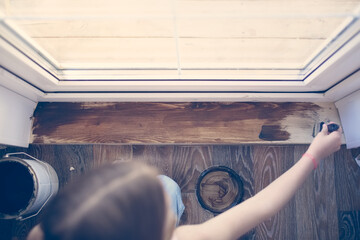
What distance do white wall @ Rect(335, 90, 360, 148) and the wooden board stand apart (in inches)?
1.6

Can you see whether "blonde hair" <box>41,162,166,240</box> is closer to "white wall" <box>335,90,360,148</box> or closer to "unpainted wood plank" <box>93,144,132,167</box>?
"unpainted wood plank" <box>93,144,132,167</box>

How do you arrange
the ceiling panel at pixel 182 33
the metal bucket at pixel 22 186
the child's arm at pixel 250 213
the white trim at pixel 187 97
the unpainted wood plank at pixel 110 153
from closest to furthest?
the child's arm at pixel 250 213, the ceiling panel at pixel 182 33, the metal bucket at pixel 22 186, the white trim at pixel 187 97, the unpainted wood plank at pixel 110 153

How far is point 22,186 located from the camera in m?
1.11

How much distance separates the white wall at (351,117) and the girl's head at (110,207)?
88 centimetres

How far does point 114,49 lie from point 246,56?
19.2 inches

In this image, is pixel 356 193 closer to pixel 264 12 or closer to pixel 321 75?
pixel 321 75

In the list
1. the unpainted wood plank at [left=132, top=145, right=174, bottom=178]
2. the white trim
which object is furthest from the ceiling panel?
the unpainted wood plank at [left=132, top=145, right=174, bottom=178]

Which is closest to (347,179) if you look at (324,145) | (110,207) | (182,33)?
(324,145)

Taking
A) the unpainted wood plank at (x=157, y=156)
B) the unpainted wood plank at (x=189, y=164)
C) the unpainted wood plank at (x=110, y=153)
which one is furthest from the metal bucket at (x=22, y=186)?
the unpainted wood plank at (x=189, y=164)

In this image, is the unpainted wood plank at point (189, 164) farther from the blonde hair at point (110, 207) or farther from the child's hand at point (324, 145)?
the blonde hair at point (110, 207)

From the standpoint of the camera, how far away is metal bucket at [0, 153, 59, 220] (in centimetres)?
100

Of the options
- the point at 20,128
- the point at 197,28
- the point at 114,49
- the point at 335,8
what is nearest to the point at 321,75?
the point at 335,8

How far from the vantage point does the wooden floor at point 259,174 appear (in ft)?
3.93

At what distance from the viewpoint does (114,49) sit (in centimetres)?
103
